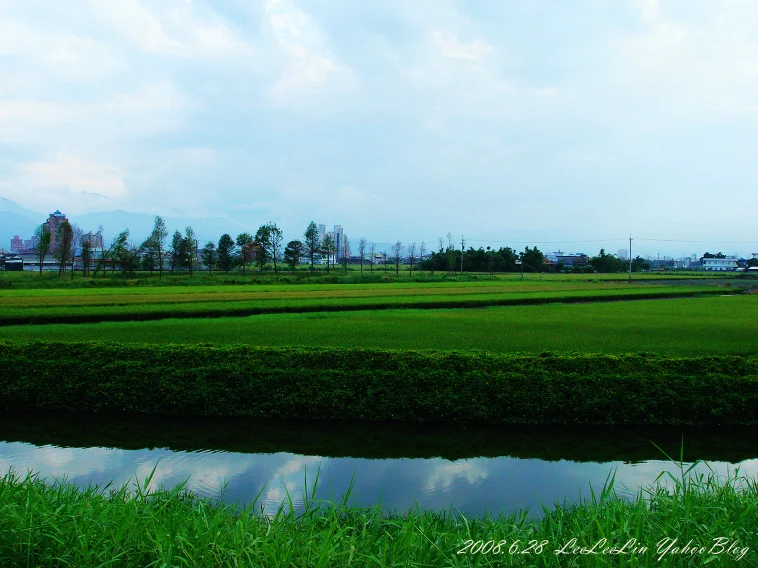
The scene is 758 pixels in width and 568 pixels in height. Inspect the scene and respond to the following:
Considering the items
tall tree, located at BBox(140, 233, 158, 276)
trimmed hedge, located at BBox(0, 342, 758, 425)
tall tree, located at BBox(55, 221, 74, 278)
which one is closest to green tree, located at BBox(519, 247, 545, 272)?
tall tree, located at BBox(140, 233, 158, 276)

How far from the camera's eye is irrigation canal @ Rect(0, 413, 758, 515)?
6.53m

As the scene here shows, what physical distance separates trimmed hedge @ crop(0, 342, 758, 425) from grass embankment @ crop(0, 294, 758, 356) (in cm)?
235

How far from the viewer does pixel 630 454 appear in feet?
25.7

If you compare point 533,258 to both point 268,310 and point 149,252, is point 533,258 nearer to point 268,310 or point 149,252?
point 149,252

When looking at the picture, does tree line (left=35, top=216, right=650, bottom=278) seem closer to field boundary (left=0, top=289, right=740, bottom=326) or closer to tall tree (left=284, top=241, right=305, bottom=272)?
tall tree (left=284, top=241, right=305, bottom=272)

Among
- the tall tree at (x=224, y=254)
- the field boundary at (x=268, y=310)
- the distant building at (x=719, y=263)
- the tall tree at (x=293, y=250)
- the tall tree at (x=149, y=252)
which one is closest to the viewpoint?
A: the field boundary at (x=268, y=310)

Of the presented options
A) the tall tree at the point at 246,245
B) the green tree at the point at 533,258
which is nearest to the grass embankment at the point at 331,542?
the tall tree at the point at 246,245

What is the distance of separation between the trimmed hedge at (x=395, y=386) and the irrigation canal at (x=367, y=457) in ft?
0.88

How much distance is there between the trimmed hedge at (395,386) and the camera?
891 cm

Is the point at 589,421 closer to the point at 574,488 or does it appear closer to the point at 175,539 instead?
the point at 574,488

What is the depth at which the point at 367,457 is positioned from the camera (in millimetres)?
7645

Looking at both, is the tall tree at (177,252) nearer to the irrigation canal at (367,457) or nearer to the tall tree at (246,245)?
the tall tree at (246,245)

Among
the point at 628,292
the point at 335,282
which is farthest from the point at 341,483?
the point at 335,282

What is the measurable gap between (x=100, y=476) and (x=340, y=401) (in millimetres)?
3751
